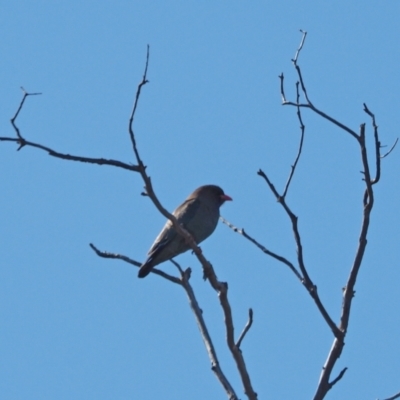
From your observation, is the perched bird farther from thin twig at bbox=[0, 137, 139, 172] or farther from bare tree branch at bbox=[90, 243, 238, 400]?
thin twig at bbox=[0, 137, 139, 172]

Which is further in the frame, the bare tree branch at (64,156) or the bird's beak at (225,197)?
the bird's beak at (225,197)

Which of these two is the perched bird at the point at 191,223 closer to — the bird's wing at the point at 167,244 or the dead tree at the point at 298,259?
the bird's wing at the point at 167,244

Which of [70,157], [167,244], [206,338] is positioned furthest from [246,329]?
[167,244]

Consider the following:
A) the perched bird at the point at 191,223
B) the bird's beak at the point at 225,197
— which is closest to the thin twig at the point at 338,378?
the perched bird at the point at 191,223

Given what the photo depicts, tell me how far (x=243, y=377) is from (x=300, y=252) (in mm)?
770

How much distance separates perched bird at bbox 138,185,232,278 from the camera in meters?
8.52

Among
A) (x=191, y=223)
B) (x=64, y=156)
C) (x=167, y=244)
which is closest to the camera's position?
(x=64, y=156)

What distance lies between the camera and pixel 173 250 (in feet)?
28.2

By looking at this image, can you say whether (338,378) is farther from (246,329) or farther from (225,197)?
(225,197)

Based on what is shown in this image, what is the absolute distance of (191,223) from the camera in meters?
9.14

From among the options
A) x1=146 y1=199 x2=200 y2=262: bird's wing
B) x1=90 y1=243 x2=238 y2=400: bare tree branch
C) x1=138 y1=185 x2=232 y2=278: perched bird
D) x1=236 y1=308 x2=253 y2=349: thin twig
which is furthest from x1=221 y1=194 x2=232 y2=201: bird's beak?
x1=236 y1=308 x2=253 y2=349: thin twig

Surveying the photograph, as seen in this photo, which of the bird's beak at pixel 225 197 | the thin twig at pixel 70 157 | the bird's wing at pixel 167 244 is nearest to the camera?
the thin twig at pixel 70 157

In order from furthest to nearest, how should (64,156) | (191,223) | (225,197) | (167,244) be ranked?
(225,197)
(191,223)
(167,244)
(64,156)

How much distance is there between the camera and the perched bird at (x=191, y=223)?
852 centimetres
